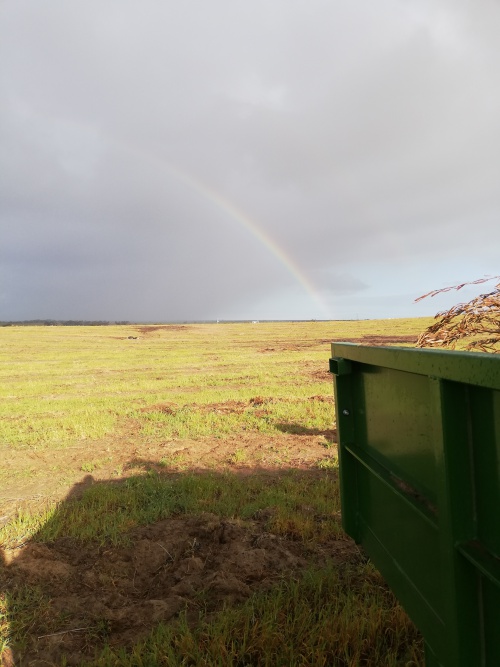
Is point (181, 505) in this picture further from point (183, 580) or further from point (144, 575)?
point (183, 580)

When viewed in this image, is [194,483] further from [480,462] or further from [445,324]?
[480,462]

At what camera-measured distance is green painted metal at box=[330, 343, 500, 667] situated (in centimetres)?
124

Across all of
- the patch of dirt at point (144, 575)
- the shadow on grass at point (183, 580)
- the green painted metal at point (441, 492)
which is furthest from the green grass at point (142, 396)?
the green painted metal at point (441, 492)

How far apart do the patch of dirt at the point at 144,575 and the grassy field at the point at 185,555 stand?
0.01 meters

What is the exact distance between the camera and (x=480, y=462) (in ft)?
4.23

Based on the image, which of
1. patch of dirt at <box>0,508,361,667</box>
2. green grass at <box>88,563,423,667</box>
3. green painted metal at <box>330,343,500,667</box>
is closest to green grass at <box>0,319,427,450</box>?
patch of dirt at <box>0,508,361,667</box>

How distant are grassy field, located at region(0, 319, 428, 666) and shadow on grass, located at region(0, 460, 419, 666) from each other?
0.01 metres

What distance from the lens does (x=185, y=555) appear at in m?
3.66

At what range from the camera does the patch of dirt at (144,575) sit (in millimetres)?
2746

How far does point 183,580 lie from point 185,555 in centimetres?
35

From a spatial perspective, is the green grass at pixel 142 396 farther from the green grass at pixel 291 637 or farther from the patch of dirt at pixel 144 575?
the green grass at pixel 291 637

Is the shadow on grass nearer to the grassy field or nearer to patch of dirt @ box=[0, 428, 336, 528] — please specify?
the grassy field

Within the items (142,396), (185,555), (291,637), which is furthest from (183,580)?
(142,396)

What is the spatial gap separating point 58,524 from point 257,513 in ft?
7.37
